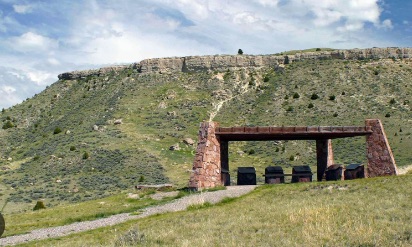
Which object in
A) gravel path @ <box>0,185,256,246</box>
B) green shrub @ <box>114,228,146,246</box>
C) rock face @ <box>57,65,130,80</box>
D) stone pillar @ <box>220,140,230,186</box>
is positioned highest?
rock face @ <box>57,65,130,80</box>

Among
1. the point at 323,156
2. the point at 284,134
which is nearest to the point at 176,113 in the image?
the point at 323,156

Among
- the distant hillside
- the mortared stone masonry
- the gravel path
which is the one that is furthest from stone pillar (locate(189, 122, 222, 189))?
the distant hillside

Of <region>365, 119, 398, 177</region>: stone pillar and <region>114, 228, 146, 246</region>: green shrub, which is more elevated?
<region>365, 119, 398, 177</region>: stone pillar

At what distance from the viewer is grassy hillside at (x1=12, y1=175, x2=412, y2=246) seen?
11930 millimetres

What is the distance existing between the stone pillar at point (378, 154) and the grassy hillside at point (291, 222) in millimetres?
5378

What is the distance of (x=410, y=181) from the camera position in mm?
19703

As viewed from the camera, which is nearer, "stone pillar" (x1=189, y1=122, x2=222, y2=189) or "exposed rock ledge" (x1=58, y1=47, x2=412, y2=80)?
"stone pillar" (x1=189, y1=122, x2=222, y2=189)

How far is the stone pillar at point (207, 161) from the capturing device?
83.6 ft

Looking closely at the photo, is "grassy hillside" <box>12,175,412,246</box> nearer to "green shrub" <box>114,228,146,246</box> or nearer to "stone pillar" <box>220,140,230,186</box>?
"green shrub" <box>114,228,146,246</box>

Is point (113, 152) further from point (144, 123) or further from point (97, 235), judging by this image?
point (97, 235)

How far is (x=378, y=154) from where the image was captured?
26.6m

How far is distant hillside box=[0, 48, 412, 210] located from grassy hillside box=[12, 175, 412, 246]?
26156 millimetres

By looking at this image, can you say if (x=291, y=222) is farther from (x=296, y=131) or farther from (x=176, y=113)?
(x=176, y=113)

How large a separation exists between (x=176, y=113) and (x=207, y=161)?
150 feet
